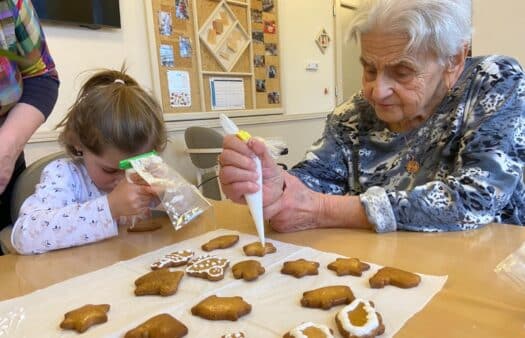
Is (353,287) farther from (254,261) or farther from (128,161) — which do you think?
(128,161)

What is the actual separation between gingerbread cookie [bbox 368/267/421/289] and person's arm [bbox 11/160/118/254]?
61cm

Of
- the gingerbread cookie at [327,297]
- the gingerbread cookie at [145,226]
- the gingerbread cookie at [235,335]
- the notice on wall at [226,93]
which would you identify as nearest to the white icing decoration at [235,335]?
the gingerbread cookie at [235,335]

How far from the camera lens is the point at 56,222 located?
91 cm

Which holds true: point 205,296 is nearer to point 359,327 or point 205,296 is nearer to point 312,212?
point 359,327

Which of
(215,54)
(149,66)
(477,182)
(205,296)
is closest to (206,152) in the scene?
(149,66)

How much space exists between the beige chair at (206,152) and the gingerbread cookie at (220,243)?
1589 millimetres

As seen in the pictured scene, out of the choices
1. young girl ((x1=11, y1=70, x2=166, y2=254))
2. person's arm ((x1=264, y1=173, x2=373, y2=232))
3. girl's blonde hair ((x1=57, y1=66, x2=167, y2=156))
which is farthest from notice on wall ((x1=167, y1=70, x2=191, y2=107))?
person's arm ((x1=264, y1=173, x2=373, y2=232))

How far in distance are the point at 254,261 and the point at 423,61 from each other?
61cm

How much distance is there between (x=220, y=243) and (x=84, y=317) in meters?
0.32

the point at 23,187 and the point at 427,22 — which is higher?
the point at 427,22

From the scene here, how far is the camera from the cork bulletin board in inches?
103

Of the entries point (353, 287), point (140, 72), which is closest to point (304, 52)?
point (140, 72)

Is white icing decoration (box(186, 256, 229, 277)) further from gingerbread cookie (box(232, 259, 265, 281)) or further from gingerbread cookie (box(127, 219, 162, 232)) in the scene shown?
gingerbread cookie (box(127, 219, 162, 232))

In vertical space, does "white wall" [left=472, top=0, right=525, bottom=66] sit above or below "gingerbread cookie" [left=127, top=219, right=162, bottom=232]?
above
